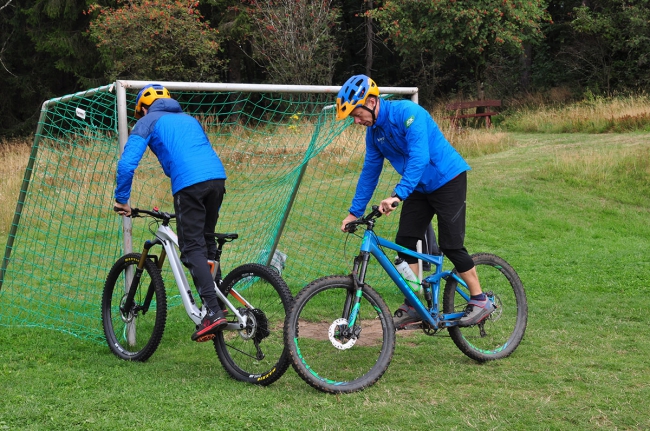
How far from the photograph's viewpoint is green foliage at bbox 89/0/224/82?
67.9 ft

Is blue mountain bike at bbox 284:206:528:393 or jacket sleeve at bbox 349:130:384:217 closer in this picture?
blue mountain bike at bbox 284:206:528:393

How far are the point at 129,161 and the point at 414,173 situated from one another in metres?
1.85

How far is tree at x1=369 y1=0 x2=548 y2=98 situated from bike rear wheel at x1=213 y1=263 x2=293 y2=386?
18.7m

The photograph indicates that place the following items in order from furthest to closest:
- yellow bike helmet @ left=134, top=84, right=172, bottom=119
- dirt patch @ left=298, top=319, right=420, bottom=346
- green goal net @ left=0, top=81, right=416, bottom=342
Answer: green goal net @ left=0, top=81, right=416, bottom=342, yellow bike helmet @ left=134, top=84, right=172, bottom=119, dirt patch @ left=298, top=319, right=420, bottom=346

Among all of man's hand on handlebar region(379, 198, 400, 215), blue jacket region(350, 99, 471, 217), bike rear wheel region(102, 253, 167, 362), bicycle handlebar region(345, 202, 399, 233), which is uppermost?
blue jacket region(350, 99, 471, 217)

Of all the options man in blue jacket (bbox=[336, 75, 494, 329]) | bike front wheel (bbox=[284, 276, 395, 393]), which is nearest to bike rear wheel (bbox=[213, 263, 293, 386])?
bike front wheel (bbox=[284, 276, 395, 393])

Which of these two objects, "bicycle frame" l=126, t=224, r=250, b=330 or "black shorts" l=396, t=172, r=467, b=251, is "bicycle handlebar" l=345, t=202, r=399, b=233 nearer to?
"black shorts" l=396, t=172, r=467, b=251

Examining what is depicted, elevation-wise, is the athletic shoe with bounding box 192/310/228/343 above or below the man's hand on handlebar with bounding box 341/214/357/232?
below

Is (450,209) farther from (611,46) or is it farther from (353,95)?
(611,46)

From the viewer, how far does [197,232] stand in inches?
198

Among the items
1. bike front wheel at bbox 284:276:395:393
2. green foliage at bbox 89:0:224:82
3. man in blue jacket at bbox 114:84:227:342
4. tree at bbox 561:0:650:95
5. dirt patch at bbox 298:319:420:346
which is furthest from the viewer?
tree at bbox 561:0:650:95

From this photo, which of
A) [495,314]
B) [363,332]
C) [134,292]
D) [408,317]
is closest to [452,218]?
[408,317]

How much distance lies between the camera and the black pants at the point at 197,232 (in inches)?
195

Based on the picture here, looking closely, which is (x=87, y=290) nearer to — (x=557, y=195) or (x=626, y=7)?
(x=557, y=195)
